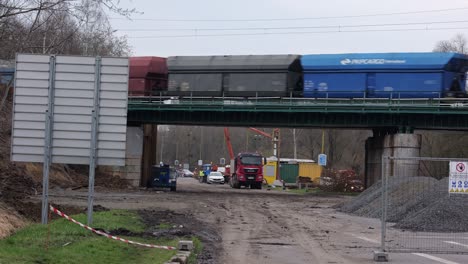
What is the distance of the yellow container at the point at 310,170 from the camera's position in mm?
77500

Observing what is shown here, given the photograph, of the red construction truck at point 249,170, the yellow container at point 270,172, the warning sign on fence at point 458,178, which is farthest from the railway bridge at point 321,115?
the warning sign on fence at point 458,178

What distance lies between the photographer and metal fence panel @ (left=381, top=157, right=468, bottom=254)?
16.6 metres

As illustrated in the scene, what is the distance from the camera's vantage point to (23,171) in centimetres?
3881

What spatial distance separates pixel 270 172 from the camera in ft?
262

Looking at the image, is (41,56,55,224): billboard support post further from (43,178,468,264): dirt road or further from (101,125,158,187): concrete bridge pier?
(101,125,158,187): concrete bridge pier

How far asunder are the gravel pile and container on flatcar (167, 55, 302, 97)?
1853 centimetres

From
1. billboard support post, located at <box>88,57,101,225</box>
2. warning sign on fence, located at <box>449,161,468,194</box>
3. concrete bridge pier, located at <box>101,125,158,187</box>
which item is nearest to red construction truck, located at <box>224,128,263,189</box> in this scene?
concrete bridge pier, located at <box>101,125,158,187</box>

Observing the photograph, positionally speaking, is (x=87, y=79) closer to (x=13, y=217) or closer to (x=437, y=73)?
(x=13, y=217)

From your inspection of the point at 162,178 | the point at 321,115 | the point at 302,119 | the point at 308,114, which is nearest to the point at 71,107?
the point at 308,114

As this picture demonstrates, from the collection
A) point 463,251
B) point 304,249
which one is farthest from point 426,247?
point 304,249

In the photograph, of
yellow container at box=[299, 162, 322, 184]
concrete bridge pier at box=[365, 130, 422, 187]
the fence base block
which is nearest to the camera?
the fence base block

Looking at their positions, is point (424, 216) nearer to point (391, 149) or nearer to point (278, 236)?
point (278, 236)

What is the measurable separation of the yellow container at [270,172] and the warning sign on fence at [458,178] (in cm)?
6428

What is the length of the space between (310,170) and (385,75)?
1317 inches
